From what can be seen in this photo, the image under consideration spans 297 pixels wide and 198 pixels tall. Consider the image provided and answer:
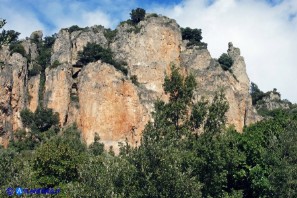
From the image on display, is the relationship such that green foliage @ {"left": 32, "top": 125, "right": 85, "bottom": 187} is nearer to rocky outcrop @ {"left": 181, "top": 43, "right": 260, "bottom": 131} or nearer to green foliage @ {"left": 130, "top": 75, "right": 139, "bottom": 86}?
green foliage @ {"left": 130, "top": 75, "right": 139, "bottom": 86}

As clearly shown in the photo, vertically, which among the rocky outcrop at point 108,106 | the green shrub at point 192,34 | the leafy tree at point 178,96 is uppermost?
the green shrub at point 192,34

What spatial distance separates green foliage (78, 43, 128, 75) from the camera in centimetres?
9356

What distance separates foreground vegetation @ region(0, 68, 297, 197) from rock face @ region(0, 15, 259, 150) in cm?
3312

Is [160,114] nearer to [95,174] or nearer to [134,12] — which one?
[95,174]

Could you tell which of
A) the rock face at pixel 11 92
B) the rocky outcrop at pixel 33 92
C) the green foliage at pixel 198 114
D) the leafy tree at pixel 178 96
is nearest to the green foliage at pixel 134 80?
the rocky outcrop at pixel 33 92

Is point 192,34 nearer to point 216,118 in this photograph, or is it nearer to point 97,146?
point 97,146

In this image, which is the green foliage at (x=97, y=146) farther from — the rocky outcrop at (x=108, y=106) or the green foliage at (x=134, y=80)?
the green foliage at (x=134, y=80)

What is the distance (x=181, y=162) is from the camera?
3200 centimetres

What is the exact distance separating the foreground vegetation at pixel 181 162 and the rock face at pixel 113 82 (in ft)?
109

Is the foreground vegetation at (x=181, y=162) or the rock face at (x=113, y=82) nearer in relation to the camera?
the foreground vegetation at (x=181, y=162)

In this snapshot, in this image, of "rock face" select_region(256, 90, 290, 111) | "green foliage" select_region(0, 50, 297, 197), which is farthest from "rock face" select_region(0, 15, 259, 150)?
"green foliage" select_region(0, 50, 297, 197)

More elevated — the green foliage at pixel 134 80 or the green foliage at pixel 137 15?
the green foliage at pixel 137 15

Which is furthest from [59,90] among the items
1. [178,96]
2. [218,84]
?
[178,96]

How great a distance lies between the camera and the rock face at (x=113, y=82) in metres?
87.1
